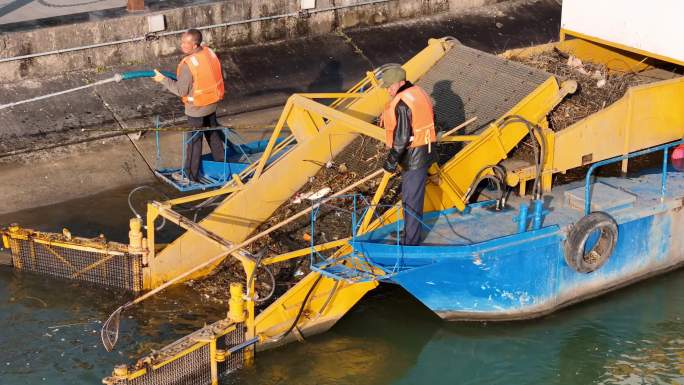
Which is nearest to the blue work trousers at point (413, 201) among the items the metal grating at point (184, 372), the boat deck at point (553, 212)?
the boat deck at point (553, 212)

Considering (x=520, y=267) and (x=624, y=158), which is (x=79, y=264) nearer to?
(x=520, y=267)

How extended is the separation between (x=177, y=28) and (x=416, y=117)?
23.9 ft

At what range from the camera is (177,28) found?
1609 cm

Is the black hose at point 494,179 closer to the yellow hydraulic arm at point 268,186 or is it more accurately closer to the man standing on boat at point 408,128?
the man standing on boat at point 408,128

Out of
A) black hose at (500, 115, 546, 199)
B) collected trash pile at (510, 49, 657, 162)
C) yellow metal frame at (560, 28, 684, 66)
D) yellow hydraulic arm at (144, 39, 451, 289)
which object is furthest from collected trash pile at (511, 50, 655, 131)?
yellow hydraulic arm at (144, 39, 451, 289)

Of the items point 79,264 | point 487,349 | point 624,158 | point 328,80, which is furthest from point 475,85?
point 328,80

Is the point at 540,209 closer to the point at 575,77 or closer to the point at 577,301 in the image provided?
the point at 577,301

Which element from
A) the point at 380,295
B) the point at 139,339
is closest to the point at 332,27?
the point at 380,295

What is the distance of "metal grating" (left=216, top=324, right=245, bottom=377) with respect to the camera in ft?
31.9

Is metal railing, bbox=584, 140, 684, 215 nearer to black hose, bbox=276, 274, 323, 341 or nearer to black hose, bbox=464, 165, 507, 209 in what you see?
black hose, bbox=464, 165, 507, 209

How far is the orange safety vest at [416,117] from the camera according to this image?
9.79 m

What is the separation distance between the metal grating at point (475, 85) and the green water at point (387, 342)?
2.09m

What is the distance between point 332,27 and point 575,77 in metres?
6.26

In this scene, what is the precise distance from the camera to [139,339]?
10453 millimetres
